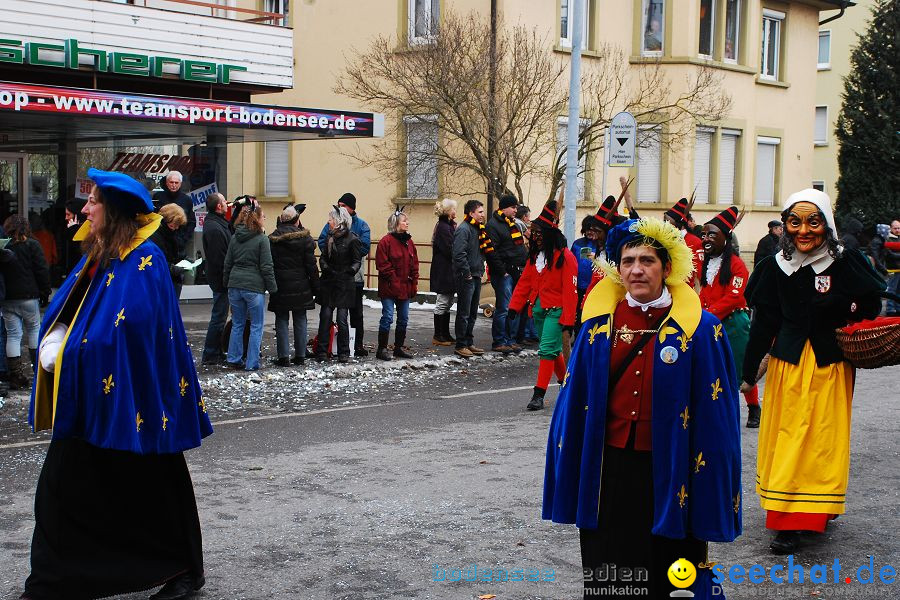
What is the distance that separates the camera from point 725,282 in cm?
965

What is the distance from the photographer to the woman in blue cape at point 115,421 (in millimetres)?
5102

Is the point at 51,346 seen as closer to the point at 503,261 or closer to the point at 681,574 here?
the point at 681,574

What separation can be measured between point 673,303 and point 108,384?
96.9 inches

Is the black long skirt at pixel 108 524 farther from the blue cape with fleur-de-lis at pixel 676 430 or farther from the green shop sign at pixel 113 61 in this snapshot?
the green shop sign at pixel 113 61

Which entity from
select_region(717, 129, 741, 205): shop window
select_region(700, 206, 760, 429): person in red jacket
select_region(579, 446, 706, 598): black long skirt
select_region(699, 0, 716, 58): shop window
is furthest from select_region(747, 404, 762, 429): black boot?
select_region(717, 129, 741, 205): shop window

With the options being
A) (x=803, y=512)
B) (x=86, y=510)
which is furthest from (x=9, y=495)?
(x=803, y=512)

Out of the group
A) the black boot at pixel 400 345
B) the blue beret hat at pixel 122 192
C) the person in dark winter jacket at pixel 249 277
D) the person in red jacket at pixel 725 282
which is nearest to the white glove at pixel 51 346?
the blue beret hat at pixel 122 192

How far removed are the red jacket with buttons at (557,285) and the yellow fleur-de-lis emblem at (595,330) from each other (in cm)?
607

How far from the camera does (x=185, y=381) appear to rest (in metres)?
5.49

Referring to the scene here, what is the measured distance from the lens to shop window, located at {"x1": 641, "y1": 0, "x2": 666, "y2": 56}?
86.6 ft

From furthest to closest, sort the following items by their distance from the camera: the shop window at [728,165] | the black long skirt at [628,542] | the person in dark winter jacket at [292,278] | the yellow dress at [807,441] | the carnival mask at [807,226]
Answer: the shop window at [728,165] < the person in dark winter jacket at [292,278] < the carnival mask at [807,226] < the yellow dress at [807,441] < the black long skirt at [628,542]

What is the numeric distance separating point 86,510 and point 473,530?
2.34 meters

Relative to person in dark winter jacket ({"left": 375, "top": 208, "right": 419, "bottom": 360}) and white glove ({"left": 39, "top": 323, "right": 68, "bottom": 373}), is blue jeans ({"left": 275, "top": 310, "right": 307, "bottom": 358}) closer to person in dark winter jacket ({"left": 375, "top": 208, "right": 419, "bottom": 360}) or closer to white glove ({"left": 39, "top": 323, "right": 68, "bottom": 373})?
person in dark winter jacket ({"left": 375, "top": 208, "right": 419, "bottom": 360})

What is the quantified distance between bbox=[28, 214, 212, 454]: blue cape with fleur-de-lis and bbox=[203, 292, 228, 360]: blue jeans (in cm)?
775
